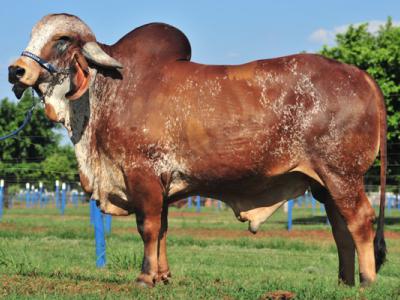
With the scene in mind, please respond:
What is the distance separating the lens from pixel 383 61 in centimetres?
3391

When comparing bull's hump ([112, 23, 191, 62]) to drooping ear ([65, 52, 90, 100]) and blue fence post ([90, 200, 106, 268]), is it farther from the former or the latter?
blue fence post ([90, 200, 106, 268])

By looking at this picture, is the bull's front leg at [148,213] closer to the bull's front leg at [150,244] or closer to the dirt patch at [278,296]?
the bull's front leg at [150,244]

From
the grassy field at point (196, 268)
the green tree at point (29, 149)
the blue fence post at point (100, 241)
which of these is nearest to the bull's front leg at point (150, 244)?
the grassy field at point (196, 268)

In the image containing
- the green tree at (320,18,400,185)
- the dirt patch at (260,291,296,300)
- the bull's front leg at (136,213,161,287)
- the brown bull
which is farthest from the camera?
the green tree at (320,18,400,185)

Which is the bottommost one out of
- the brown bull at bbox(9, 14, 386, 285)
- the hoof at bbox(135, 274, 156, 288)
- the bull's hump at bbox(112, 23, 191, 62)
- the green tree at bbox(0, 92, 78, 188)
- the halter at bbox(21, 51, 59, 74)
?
the hoof at bbox(135, 274, 156, 288)

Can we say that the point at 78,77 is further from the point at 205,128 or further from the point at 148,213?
the point at 148,213

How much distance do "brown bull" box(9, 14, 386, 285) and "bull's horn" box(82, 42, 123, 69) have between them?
0.01 meters

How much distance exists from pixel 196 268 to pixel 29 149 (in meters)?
49.3

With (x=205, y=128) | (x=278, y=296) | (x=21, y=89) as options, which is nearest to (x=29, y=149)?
(x=21, y=89)

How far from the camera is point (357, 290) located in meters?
6.98

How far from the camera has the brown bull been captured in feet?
23.3

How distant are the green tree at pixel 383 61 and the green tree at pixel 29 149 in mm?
25984

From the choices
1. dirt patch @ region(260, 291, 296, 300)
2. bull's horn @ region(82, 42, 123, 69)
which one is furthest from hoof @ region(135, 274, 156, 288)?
bull's horn @ region(82, 42, 123, 69)

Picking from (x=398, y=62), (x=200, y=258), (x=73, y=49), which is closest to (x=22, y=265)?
(x=73, y=49)
